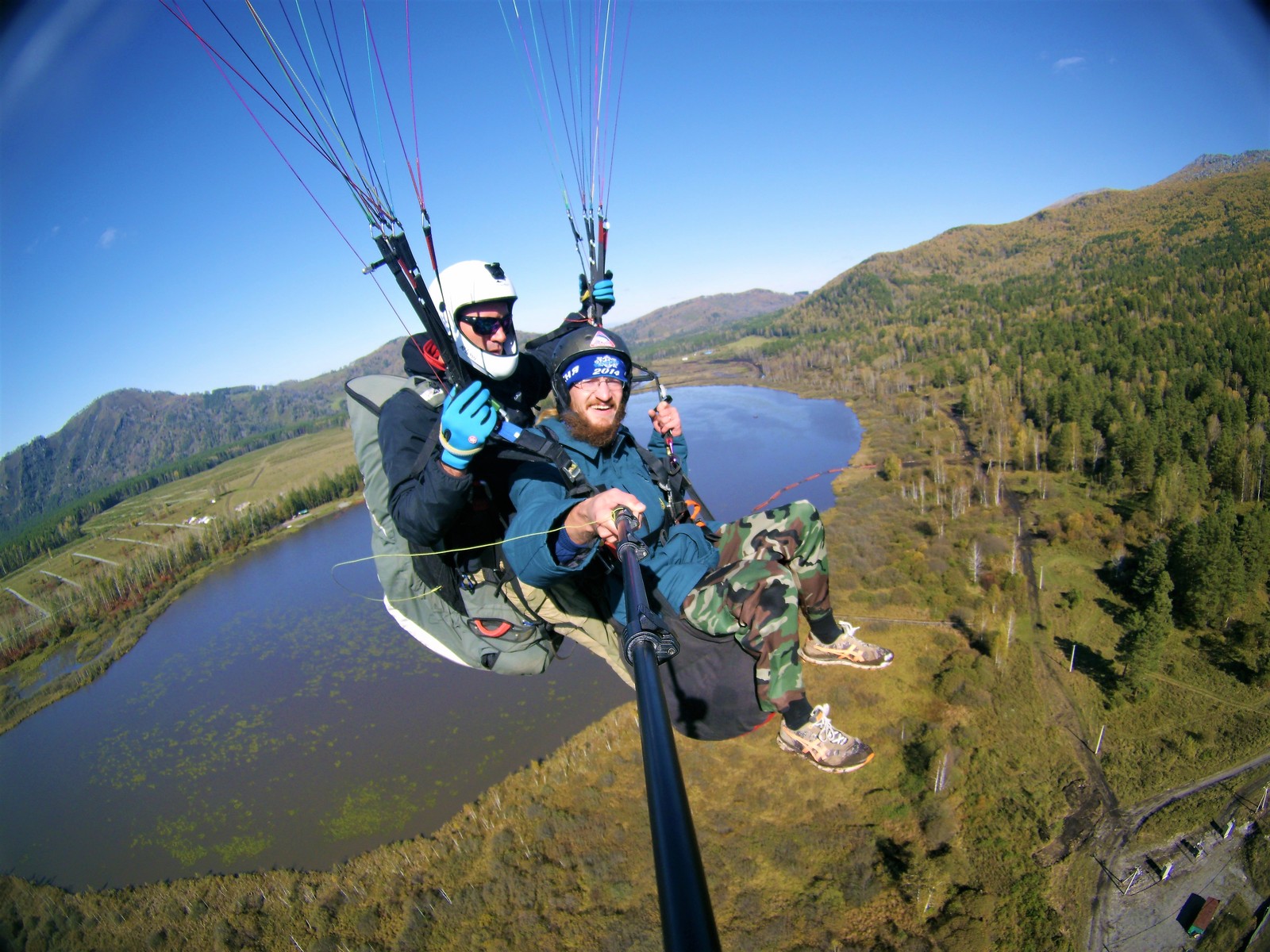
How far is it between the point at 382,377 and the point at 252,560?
43.1 m

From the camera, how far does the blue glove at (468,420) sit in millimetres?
1909

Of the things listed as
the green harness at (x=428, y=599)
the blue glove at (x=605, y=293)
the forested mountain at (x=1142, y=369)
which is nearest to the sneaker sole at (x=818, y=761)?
the green harness at (x=428, y=599)

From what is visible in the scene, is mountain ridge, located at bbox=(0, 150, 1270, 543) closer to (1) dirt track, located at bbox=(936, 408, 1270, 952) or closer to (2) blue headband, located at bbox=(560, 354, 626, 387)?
(1) dirt track, located at bbox=(936, 408, 1270, 952)

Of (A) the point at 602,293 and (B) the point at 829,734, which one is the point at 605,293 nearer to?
(A) the point at 602,293

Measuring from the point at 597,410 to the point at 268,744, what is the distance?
22.8 m

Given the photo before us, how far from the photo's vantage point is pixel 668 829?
0.73m

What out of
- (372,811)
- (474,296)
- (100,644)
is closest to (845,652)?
(474,296)

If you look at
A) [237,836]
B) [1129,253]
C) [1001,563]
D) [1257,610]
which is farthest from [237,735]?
[1129,253]

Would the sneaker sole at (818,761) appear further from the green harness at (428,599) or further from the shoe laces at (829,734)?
the green harness at (428,599)

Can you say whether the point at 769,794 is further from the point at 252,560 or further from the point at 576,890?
the point at 252,560

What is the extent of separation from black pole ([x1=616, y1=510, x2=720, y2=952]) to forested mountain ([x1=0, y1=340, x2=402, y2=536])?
108156 millimetres

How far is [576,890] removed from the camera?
13.8 metres

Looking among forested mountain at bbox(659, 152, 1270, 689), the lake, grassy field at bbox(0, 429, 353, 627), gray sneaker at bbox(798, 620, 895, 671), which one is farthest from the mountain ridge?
gray sneaker at bbox(798, 620, 895, 671)

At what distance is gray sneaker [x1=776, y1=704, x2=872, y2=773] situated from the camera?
2.55 metres
